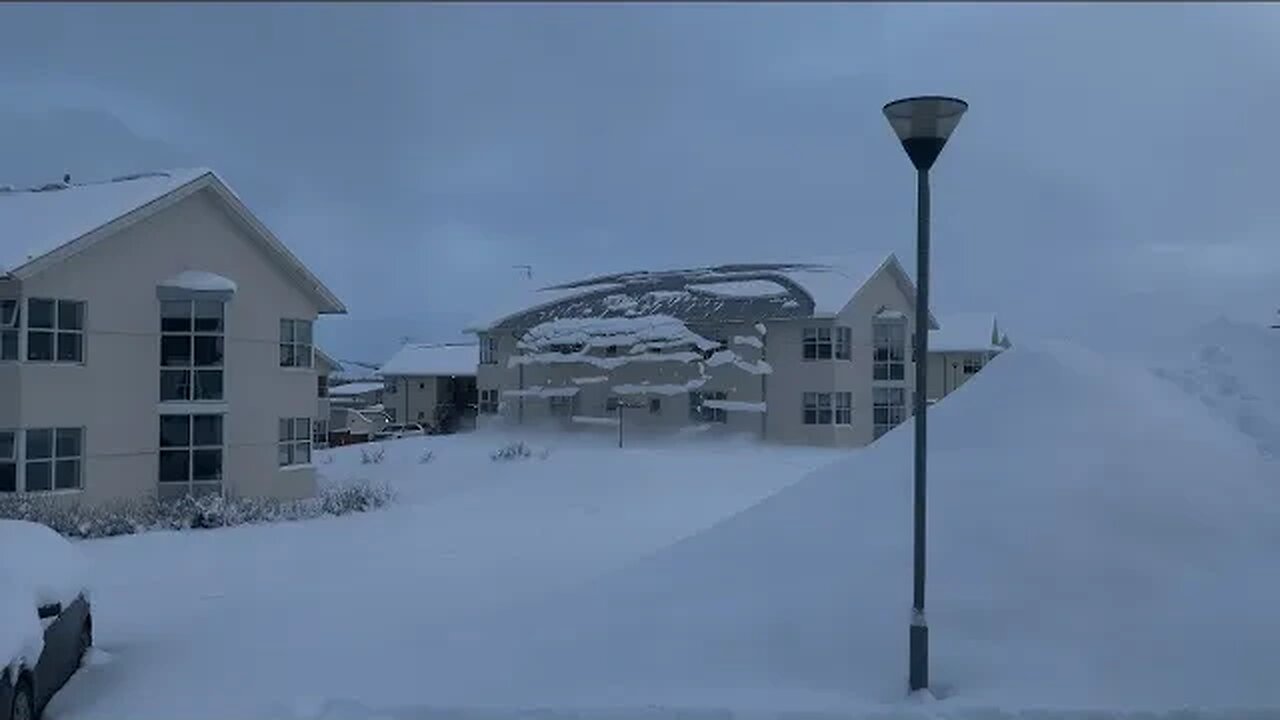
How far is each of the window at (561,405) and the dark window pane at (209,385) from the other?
2534 cm

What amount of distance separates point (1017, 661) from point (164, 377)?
64.5ft

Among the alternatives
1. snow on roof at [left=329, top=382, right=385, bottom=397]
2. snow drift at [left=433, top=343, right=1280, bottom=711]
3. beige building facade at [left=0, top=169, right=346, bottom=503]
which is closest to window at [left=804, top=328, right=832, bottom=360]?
beige building facade at [left=0, top=169, right=346, bottom=503]

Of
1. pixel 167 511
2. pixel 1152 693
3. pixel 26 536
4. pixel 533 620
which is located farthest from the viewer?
pixel 167 511

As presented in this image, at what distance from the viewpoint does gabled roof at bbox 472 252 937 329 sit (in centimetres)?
4488

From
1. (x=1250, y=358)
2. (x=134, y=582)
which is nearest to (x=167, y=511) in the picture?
(x=134, y=582)

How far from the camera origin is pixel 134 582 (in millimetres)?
15844

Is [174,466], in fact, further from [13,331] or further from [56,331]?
[13,331]

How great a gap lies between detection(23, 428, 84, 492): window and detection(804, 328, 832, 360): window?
2763 centimetres

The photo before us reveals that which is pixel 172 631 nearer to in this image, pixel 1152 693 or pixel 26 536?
pixel 26 536

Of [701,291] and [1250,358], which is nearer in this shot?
[1250,358]

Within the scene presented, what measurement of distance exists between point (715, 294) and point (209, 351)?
85.3 feet

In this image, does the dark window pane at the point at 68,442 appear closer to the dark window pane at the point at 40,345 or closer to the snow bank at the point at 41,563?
the dark window pane at the point at 40,345

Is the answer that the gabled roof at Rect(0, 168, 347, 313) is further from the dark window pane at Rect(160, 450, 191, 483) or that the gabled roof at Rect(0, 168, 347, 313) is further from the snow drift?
the snow drift

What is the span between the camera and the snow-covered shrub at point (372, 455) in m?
35.4
